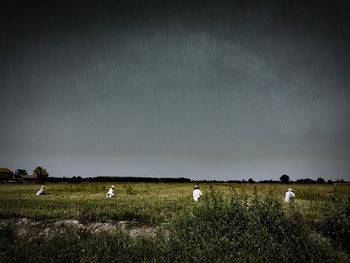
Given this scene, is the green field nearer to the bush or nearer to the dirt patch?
the bush

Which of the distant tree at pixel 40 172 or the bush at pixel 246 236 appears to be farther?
the distant tree at pixel 40 172

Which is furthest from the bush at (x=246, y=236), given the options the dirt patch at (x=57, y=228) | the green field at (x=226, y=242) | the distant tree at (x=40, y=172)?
the distant tree at (x=40, y=172)

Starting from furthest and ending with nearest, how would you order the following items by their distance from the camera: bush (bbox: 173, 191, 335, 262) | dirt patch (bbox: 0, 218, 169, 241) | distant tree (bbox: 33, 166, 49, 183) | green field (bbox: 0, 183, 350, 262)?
distant tree (bbox: 33, 166, 49, 183)
dirt patch (bbox: 0, 218, 169, 241)
green field (bbox: 0, 183, 350, 262)
bush (bbox: 173, 191, 335, 262)

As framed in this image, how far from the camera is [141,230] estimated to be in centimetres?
1104

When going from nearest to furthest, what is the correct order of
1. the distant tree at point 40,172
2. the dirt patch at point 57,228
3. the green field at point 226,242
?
the green field at point 226,242, the dirt patch at point 57,228, the distant tree at point 40,172

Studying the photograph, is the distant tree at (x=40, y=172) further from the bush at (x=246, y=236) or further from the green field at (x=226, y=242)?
the bush at (x=246, y=236)

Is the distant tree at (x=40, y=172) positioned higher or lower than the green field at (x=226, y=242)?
higher

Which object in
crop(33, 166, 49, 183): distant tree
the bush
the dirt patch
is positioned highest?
crop(33, 166, 49, 183): distant tree

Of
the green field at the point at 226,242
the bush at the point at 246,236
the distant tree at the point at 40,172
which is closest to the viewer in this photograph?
the bush at the point at 246,236

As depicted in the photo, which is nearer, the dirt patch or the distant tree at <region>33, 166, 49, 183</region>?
the dirt patch

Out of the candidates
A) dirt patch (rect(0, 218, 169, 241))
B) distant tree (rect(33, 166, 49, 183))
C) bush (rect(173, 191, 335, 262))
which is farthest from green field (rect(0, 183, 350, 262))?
distant tree (rect(33, 166, 49, 183))

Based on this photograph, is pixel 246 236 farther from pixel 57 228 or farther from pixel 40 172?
pixel 40 172

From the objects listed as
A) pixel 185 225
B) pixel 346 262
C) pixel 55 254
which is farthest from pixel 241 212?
pixel 55 254

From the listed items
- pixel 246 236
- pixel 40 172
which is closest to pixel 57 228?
pixel 246 236
